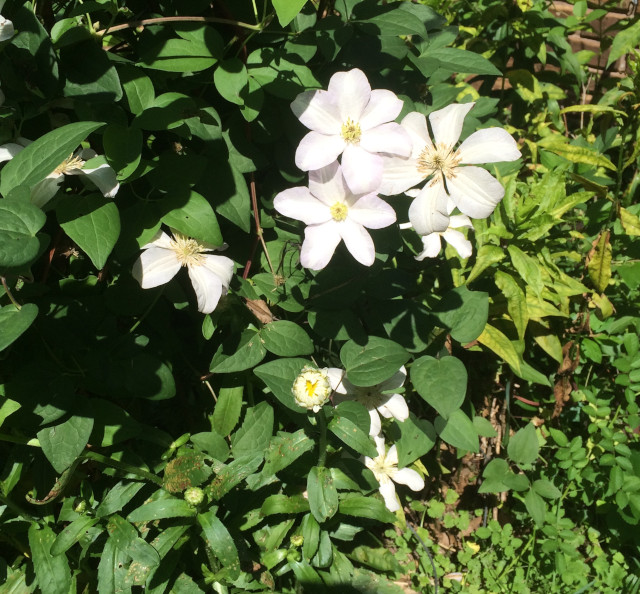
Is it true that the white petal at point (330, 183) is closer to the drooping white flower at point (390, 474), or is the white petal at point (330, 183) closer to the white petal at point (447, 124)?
the white petal at point (447, 124)

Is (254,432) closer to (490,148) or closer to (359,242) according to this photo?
(359,242)

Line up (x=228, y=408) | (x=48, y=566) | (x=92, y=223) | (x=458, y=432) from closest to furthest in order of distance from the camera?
(x=92, y=223)
(x=48, y=566)
(x=228, y=408)
(x=458, y=432)

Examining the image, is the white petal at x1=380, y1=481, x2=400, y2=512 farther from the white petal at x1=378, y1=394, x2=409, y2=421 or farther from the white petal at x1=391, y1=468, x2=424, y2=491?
the white petal at x1=378, y1=394, x2=409, y2=421

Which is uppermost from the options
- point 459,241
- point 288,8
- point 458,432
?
point 288,8

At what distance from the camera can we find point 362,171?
0.91m

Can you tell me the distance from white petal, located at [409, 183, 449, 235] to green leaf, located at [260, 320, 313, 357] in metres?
0.35

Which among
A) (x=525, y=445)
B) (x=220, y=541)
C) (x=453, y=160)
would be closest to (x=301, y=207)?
(x=453, y=160)

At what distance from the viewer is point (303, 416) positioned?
120 centimetres

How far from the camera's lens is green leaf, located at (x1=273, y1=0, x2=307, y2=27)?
79 cm

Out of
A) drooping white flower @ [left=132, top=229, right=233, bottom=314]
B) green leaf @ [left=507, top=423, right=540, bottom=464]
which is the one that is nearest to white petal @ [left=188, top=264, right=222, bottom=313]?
drooping white flower @ [left=132, top=229, right=233, bottom=314]

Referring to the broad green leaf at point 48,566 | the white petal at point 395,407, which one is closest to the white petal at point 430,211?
the white petal at point 395,407

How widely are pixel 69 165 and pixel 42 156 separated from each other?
122 millimetres

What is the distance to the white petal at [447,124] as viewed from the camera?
0.95 meters

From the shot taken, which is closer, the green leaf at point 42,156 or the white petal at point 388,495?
the green leaf at point 42,156
